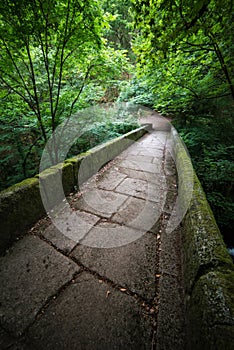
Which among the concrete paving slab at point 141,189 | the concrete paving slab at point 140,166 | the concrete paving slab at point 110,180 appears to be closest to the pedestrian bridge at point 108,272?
the concrete paving slab at point 141,189

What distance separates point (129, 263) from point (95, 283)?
348 mm

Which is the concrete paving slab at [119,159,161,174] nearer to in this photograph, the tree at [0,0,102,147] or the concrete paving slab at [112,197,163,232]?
the concrete paving slab at [112,197,163,232]

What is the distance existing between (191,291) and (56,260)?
115 centimetres

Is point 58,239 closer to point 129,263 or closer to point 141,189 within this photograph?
point 129,263

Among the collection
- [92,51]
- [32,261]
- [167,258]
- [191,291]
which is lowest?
[167,258]

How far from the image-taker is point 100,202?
234 centimetres

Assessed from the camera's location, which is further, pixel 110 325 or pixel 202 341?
pixel 110 325

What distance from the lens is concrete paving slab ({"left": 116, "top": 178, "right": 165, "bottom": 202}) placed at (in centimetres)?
252

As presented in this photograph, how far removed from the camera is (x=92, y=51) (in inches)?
116

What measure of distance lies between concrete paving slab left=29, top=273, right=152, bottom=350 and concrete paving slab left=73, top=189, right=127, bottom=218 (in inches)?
38.6

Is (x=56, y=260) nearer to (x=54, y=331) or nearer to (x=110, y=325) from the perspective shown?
(x=54, y=331)

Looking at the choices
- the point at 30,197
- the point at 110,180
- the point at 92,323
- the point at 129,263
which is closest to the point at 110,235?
the point at 129,263

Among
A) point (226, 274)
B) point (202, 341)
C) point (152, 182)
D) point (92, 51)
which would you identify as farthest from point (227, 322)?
point (92, 51)

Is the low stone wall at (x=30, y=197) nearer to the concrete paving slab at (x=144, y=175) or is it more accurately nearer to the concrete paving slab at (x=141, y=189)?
the concrete paving slab at (x=141, y=189)
